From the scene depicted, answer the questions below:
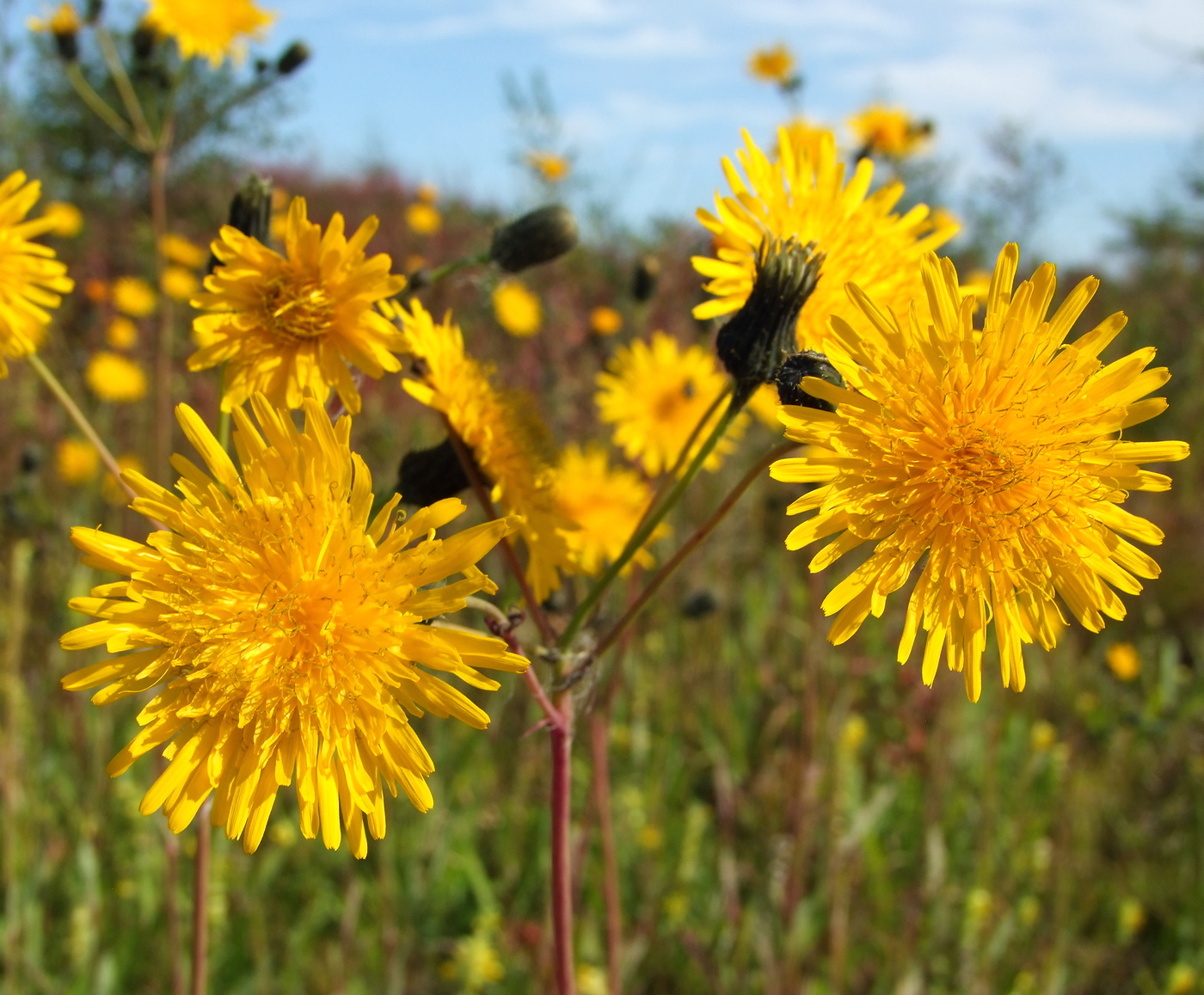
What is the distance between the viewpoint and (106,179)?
1187 centimetres

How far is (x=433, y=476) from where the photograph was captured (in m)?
1.48

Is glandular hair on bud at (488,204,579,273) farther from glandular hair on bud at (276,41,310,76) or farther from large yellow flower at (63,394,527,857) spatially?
glandular hair on bud at (276,41,310,76)

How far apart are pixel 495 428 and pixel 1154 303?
11.8m

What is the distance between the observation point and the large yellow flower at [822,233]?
4.81 feet

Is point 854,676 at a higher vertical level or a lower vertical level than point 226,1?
lower

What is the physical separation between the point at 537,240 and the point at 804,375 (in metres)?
0.79

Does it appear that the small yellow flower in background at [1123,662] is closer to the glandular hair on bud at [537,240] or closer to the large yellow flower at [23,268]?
the glandular hair on bud at [537,240]

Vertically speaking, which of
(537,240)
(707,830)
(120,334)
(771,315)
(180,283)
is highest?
(180,283)

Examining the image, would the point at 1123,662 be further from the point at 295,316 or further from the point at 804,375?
the point at 295,316

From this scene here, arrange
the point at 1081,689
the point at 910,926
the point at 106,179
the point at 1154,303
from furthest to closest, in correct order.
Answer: the point at 106,179 < the point at 1154,303 < the point at 1081,689 < the point at 910,926

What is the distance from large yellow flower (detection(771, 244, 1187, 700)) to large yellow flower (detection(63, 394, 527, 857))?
1.64ft

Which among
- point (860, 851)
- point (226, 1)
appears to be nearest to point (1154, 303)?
point (860, 851)

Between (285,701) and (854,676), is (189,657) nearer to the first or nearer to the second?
(285,701)

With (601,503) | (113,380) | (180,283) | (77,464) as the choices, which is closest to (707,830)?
(601,503)
